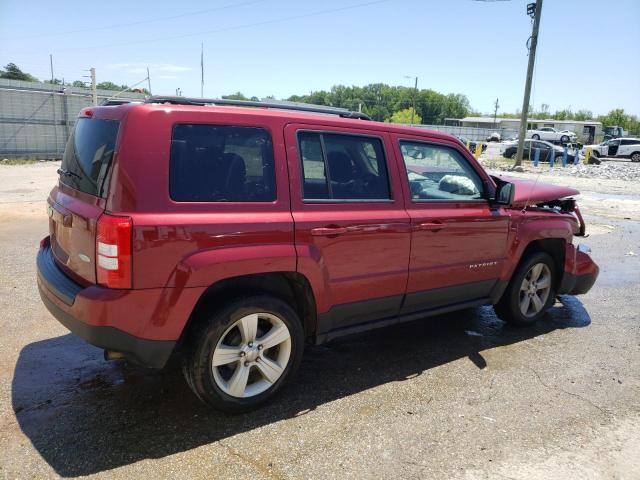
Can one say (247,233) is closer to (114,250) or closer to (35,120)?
(114,250)

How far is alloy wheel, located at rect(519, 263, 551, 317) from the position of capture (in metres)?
4.88

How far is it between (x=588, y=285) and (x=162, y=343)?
4381 mm

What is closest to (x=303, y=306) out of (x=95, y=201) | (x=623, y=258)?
(x=95, y=201)

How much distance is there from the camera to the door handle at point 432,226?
12.5ft

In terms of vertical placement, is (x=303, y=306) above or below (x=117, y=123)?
below

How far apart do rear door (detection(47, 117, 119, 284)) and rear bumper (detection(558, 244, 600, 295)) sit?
4300 millimetres

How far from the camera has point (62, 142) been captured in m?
19.4

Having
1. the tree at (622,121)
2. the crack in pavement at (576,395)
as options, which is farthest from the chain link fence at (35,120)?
the tree at (622,121)

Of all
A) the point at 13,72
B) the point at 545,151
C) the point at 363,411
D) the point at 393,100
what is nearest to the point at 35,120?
the point at 363,411

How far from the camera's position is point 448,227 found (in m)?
4.00

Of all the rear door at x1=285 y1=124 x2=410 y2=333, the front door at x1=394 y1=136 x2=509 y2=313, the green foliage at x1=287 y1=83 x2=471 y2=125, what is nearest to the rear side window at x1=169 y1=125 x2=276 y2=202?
the rear door at x1=285 y1=124 x2=410 y2=333

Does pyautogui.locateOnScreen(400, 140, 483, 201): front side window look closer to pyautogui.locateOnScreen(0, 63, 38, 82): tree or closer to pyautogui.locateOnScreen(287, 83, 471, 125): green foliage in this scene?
pyautogui.locateOnScreen(0, 63, 38, 82): tree

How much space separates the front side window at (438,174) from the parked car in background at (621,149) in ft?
128

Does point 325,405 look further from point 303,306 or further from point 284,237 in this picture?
point 284,237
